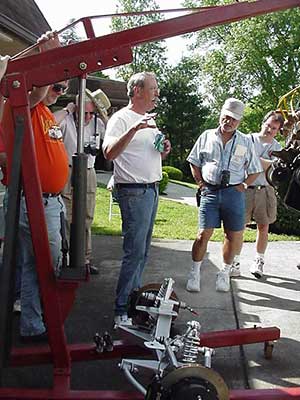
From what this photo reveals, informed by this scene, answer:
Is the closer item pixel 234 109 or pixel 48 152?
pixel 48 152

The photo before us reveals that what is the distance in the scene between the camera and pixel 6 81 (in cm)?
243

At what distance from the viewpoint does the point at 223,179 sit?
4.73 m

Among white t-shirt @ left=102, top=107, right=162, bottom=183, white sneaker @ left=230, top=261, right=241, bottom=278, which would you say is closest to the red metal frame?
white t-shirt @ left=102, top=107, right=162, bottom=183

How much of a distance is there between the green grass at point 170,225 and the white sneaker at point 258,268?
1.96m

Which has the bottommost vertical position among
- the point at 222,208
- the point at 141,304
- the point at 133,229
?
the point at 141,304

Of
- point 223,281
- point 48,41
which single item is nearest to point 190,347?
point 48,41

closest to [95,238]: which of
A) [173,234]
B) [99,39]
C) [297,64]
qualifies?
[173,234]

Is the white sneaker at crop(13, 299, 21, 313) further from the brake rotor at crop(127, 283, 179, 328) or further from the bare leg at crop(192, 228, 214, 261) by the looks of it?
the bare leg at crop(192, 228, 214, 261)

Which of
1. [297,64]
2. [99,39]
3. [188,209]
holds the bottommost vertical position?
[188,209]

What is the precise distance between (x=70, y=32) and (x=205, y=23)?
787 mm

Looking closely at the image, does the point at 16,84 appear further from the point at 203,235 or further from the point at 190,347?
the point at 203,235

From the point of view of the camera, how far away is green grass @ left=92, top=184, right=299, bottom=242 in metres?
7.89

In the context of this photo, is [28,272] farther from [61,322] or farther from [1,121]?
[1,121]

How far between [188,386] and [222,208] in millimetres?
2642
